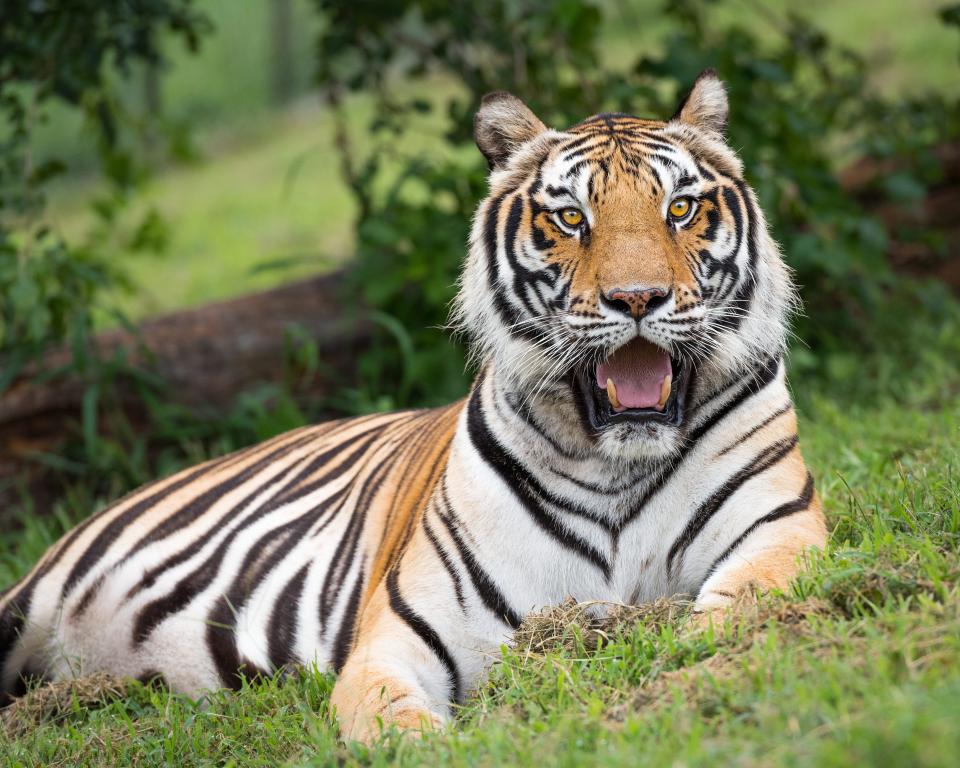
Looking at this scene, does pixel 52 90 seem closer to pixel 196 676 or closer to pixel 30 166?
pixel 30 166

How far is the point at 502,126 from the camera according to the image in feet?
10.2

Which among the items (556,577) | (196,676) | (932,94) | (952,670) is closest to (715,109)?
(556,577)

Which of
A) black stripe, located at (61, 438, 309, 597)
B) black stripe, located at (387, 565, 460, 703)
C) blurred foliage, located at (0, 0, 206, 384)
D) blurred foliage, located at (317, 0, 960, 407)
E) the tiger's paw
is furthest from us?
blurred foliage, located at (317, 0, 960, 407)

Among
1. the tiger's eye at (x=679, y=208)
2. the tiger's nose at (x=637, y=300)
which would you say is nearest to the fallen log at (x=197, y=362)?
the tiger's eye at (x=679, y=208)

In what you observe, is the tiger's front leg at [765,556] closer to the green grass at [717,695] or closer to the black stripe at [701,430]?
the green grass at [717,695]

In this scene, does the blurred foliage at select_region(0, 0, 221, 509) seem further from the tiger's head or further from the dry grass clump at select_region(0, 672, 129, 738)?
the tiger's head

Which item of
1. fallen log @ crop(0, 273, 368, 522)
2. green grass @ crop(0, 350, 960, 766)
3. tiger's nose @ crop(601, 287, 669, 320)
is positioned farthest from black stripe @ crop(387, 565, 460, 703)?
fallen log @ crop(0, 273, 368, 522)

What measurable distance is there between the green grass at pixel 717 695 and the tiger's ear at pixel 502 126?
49.7 inches

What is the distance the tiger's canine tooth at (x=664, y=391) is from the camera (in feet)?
8.87

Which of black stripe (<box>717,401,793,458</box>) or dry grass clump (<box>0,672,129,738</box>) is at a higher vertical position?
black stripe (<box>717,401,793,458</box>)

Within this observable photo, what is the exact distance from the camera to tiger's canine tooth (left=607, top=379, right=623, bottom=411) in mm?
2709

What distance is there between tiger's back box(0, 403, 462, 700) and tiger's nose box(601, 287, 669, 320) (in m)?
0.82

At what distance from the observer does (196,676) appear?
11.4ft

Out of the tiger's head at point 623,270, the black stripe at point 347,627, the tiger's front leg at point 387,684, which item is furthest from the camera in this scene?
the black stripe at point 347,627
